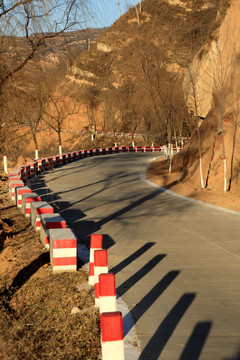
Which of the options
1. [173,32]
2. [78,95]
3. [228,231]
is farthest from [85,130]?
[228,231]

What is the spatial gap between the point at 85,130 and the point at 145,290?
9299 cm

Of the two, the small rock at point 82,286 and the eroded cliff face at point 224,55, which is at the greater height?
the eroded cliff face at point 224,55

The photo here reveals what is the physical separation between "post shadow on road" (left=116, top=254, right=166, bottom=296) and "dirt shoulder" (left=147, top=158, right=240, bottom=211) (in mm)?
7594

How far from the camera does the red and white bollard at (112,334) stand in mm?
5059

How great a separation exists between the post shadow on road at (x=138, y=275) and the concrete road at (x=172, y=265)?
Result: 0.05 feet

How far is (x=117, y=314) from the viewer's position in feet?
16.7

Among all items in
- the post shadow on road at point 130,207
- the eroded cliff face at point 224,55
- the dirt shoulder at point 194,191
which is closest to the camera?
the post shadow on road at point 130,207

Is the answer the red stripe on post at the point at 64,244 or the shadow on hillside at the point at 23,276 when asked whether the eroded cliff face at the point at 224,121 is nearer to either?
the shadow on hillside at the point at 23,276

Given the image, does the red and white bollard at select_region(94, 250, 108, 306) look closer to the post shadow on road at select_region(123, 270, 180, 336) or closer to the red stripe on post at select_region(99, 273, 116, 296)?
the post shadow on road at select_region(123, 270, 180, 336)

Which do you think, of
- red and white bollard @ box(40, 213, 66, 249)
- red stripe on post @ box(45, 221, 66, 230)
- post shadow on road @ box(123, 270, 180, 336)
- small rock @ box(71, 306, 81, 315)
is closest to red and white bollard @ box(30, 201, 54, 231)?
red and white bollard @ box(40, 213, 66, 249)

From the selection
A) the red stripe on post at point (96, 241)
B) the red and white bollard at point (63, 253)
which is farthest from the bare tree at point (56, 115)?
the red stripe on post at point (96, 241)

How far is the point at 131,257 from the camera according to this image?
35.7 ft

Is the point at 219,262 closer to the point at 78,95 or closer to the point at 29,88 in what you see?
the point at 29,88

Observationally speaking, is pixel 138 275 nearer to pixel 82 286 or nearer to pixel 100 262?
pixel 82 286
